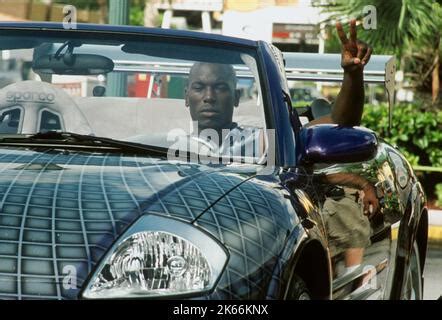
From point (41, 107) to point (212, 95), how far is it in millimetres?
646

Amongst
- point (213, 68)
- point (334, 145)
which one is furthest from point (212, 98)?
point (334, 145)

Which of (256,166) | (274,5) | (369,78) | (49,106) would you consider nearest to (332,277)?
(256,166)

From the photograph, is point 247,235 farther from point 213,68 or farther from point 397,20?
point 397,20

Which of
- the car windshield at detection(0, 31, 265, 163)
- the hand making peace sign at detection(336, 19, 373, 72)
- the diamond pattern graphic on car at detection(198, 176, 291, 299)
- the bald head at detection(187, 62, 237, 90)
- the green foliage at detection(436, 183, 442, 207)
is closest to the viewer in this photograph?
the diamond pattern graphic on car at detection(198, 176, 291, 299)

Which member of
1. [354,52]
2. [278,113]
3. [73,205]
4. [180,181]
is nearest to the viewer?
[73,205]

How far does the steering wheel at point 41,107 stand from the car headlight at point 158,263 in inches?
50.0

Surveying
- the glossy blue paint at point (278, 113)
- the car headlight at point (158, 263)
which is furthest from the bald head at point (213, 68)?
the car headlight at point (158, 263)

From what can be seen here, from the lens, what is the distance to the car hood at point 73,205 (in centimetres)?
312

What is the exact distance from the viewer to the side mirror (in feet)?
14.1

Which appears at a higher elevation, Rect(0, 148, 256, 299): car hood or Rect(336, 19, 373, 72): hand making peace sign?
Rect(336, 19, 373, 72): hand making peace sign

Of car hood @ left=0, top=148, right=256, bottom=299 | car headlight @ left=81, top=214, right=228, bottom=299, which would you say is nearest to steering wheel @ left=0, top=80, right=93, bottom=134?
car hood @ left=0, top=148, right=256, bottom=299

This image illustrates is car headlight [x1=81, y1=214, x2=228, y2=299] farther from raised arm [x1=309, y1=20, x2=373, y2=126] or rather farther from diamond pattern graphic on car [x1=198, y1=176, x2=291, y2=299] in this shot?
raised arm [x1=309, y1=20, x2=373, y2=126]

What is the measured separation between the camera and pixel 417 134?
53.5ft

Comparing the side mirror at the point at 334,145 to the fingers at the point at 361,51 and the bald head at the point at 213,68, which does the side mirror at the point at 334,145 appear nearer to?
the bald head at the point at 213,68
